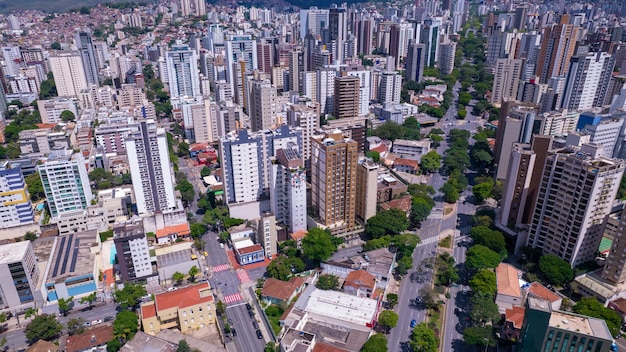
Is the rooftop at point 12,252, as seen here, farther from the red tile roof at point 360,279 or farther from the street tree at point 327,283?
the red tile roof at point 360,279

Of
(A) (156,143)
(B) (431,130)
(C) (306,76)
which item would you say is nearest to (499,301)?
(A) (156,143)

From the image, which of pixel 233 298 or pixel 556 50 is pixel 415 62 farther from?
pixel 233 298

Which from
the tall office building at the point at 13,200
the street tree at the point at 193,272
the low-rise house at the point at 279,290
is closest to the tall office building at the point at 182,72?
the tall office building at the point at 13,200

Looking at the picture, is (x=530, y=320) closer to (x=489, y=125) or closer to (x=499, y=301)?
(x=499, y=301)

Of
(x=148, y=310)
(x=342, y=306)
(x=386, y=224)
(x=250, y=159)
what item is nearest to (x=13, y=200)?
(x=148, y=310)

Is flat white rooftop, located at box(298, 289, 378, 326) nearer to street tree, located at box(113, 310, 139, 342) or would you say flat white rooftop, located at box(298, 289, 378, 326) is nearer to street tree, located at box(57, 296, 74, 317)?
street tree, located at box(113, 310, 139, 342)

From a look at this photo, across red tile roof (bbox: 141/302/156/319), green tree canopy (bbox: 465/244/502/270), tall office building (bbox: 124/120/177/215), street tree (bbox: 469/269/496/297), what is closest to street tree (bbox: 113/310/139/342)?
red tile roof (bbox: 141/302/156/319)

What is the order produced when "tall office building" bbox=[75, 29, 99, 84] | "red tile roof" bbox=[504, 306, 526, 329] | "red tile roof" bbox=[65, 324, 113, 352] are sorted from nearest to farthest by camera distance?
1. "red tile roof" bbox=[65, 324, 113, 352]
2. "red tile roof" bbox=[504, 306, 526, 329]
3. "tall office building" bbox=[75, 29, 99, 84]
